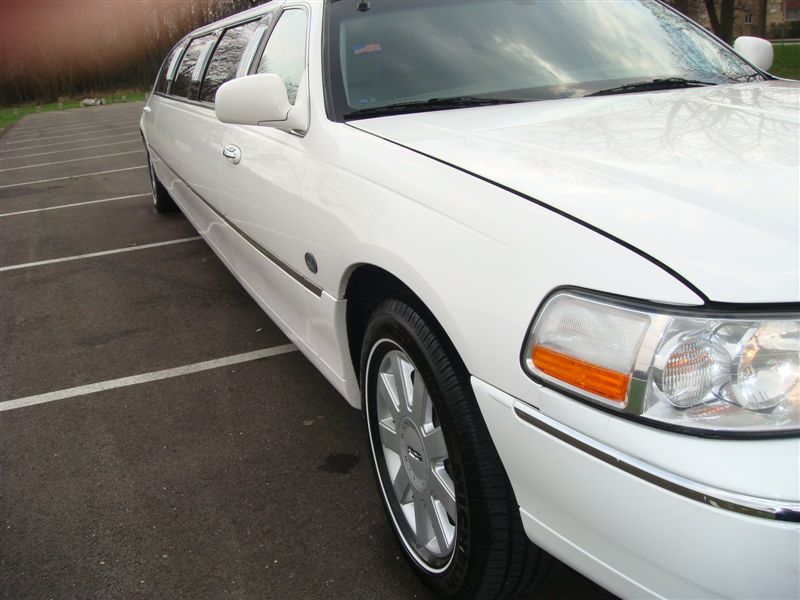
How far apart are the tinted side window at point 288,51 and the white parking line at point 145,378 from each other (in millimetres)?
1453

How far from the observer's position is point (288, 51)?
3033 millimetres

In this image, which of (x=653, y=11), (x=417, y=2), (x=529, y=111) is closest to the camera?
(x=529, y=111)

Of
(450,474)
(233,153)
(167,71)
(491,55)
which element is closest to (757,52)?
(491,55)

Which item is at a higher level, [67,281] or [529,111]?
[529,111]

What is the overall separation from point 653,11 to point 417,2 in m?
1.04

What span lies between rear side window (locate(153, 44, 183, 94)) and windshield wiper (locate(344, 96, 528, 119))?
4.29m

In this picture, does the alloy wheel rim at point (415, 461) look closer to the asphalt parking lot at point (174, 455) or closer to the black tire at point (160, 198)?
the asphalt parking lot at point (174, 455)

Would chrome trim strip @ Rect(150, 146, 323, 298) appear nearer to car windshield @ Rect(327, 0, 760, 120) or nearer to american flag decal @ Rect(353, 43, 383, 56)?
car windshield @ Rect(327, 0, 760, 120)

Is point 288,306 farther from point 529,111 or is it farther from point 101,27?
point 101,27

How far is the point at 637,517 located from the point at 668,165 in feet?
2.62

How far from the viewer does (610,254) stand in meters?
1.36

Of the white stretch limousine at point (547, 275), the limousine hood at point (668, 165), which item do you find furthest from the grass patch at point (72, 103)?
the limousine hood at point (668, 165)

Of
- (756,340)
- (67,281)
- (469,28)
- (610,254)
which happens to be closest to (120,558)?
(610,254)

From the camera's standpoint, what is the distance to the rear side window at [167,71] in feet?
20.7
